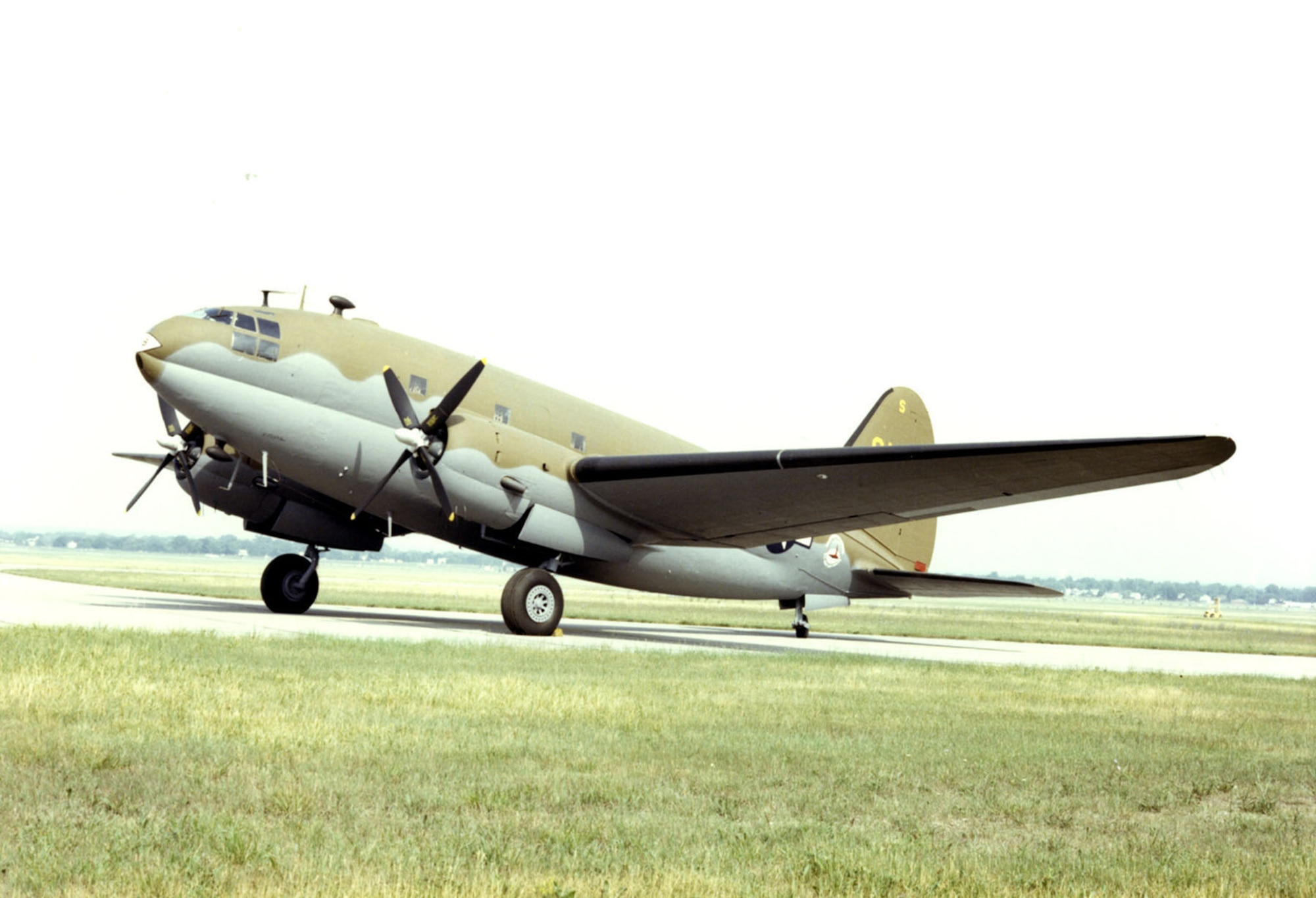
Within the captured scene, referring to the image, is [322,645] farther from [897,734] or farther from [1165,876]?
[1165,876]

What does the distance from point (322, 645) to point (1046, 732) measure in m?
10.7

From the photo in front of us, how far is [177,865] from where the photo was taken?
18.8 ft

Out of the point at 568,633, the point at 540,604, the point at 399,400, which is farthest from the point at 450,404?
the point at 568,633

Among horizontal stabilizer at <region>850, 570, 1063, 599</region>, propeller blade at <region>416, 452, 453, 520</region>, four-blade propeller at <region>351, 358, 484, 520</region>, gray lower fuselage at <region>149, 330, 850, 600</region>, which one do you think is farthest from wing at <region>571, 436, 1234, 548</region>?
horizontal stabilizer at <region>850, 570, 1063, 599</region>

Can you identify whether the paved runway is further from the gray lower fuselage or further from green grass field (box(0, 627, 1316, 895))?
green grass field (box(0, 627, 1316, 895))

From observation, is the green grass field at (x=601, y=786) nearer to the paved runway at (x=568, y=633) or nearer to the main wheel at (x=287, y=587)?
the paved runway at (x=568, y=633)

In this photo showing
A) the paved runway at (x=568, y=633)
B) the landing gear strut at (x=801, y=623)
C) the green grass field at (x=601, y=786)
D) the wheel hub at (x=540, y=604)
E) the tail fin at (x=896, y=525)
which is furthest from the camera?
the tail fin at (x=896, y=525)

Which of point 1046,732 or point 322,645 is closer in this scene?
point 1046,732

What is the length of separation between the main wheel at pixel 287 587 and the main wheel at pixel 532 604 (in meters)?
7.40

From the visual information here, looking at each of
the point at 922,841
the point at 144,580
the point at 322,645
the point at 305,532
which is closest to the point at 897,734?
the point at 922,841

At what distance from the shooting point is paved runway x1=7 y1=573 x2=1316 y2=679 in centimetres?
2159

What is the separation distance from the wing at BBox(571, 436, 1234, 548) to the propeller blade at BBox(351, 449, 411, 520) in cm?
364

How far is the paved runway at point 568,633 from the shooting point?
2159 centimetres

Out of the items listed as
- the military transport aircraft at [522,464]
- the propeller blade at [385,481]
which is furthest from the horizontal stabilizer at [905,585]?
the propeller blade at [385,481]
